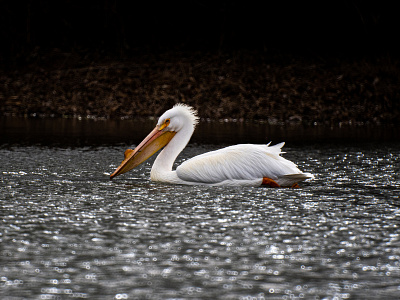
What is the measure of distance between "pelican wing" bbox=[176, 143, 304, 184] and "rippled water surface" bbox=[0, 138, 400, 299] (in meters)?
0.15

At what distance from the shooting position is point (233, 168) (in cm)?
752

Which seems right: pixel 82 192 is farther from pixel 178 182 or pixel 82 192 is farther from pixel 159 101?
pixel 159 101

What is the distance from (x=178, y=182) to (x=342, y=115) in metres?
9.87

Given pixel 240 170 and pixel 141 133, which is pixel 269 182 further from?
pixel 141 133

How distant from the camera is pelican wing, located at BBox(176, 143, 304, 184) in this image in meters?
7.51

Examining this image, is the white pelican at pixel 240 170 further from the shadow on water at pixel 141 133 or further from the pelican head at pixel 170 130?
the shadow on water at pixel 141 133

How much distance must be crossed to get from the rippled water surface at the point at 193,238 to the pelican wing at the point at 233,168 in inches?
6.0

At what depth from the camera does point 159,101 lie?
18016 millimetres

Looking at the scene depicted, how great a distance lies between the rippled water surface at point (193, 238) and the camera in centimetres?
399

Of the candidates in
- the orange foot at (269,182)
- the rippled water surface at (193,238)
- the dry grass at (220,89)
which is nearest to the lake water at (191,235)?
the rippled water surface at (193,238)

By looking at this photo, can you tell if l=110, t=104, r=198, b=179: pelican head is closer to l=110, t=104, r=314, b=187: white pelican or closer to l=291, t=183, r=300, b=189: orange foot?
l=110, t=104, r=314, b=187: white pelican

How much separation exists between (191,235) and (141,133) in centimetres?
871

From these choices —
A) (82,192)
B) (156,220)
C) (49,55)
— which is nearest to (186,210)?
(156,220)

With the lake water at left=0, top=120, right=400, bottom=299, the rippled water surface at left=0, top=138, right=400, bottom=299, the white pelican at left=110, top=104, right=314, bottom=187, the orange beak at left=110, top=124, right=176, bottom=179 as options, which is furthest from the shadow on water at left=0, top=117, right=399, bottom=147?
the white pelican at left=110, top=104, right=314, bottom=187
